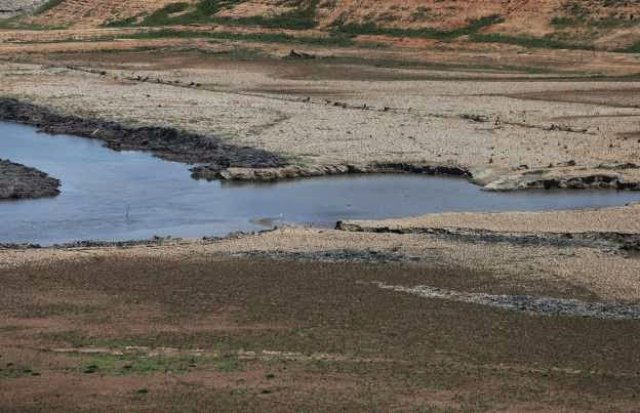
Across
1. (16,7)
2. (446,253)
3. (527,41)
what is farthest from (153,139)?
(16,7)

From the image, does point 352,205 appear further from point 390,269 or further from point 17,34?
point 17,34

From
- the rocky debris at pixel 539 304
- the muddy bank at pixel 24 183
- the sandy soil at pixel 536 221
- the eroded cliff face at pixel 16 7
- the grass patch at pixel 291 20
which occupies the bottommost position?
the eroded cliff face at pixel 16 7

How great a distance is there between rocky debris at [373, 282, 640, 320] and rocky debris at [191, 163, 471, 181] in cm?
1369

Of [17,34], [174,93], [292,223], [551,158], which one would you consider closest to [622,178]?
[551,158]

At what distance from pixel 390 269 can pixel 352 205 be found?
318 inches

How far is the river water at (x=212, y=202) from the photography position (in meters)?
31.4

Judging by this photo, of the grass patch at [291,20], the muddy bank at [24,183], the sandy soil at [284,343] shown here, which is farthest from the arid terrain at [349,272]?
the grass patch at [291,20]

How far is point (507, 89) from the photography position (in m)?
57.1

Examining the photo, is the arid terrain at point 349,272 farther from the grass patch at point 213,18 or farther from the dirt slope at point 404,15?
the grass patch at point 213,18

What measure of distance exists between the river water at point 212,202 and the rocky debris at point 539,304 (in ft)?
24.4

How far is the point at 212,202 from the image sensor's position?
3450cm

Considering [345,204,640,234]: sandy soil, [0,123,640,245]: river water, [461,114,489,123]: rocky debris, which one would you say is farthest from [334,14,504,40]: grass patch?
[345,204,640,234]: sandy soil

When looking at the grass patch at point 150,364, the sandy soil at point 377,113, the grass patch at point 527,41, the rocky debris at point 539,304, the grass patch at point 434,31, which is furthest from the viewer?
the grass patch at point 434,31

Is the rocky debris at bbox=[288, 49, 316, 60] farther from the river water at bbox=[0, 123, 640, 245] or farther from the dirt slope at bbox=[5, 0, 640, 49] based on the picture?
the river water at bbox=[0, 123, 640, 245]
